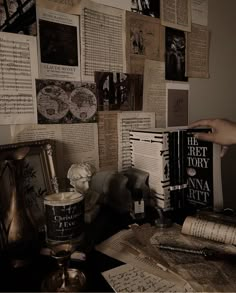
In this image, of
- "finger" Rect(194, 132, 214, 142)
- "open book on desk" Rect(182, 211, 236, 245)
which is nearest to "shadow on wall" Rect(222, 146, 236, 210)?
"finger" Rect(194, 132, 214, 142)

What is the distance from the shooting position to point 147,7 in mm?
987

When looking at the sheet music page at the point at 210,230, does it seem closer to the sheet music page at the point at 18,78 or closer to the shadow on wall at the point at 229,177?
the sheet music page at the point at 18,78

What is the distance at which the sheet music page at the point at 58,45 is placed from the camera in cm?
76

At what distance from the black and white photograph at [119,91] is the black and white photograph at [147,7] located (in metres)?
0.23

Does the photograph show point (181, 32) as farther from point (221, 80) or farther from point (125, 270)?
point (125, 270)

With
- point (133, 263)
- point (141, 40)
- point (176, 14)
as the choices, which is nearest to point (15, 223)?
point (133, 263)

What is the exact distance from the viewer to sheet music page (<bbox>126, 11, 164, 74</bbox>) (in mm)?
952

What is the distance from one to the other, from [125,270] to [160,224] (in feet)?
0.67

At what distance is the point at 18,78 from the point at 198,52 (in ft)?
2.67

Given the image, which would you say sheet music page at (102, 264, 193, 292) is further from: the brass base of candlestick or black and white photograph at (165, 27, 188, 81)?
black and white photograph at (165, 27, 188, 81)

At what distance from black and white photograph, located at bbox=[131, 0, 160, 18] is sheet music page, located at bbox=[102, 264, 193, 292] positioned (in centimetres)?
83

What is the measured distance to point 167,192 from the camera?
2.67 feet

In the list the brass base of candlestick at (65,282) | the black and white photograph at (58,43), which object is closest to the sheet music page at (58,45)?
the black and white photograph at (58,43)

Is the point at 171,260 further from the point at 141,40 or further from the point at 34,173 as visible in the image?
A: the point at 141,40
